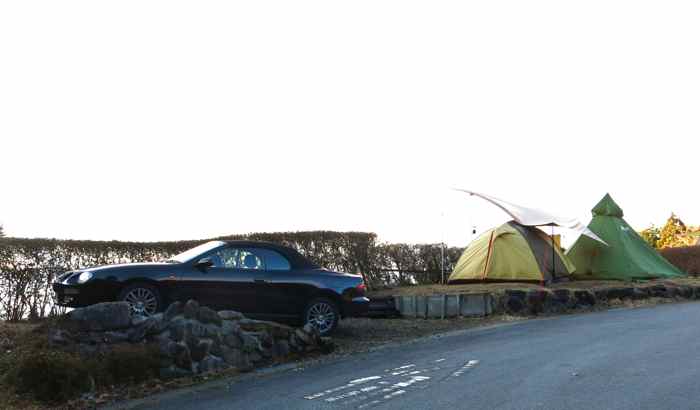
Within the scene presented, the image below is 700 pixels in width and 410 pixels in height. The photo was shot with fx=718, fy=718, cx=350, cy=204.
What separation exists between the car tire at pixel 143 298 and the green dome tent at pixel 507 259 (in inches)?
424

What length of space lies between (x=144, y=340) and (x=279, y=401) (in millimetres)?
2675

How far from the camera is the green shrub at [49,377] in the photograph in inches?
310

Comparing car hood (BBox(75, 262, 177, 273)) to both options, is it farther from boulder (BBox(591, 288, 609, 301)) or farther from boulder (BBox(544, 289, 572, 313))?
boulder (BBox(591, 288, 609, 301))

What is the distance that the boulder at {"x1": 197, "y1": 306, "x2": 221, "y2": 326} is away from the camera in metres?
9.95

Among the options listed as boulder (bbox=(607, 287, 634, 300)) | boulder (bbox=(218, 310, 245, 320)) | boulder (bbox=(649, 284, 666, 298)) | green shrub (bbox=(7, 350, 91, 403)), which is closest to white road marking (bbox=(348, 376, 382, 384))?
boulder (bbox=(218, 310, 245, 320))

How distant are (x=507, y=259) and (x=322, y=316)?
368 inches

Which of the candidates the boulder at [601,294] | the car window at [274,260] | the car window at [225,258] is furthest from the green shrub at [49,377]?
the boulder at [601,294]

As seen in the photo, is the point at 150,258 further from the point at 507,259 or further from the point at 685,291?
the point at 685,291

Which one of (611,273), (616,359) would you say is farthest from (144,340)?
(611,273)

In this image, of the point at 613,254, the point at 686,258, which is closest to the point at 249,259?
the point at 613,254

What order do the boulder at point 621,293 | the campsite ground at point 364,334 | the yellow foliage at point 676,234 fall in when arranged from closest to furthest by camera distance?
1. the campsite ground at point 364,334
2. the boulder at point 621,293
3. the yellow foliage at point 676,234

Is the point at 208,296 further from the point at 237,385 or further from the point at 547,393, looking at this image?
the point at 547,393

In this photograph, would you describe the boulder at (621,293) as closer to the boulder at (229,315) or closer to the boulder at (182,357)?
the boulder at (229,315)

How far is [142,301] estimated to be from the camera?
36.1ft
